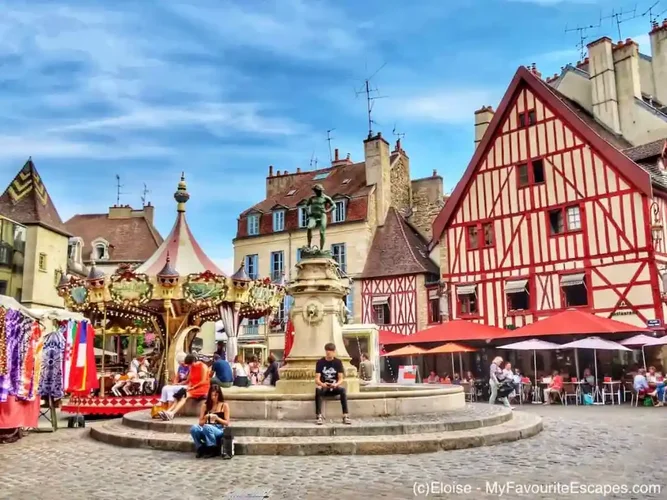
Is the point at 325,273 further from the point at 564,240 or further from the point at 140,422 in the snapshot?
the point at 564,240

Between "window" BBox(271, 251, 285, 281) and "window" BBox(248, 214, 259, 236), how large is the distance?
1769mm

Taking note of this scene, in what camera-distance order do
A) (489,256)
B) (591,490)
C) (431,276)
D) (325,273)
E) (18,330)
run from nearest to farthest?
(591,490), (18,330), (325,273), (489,256), (431,276)

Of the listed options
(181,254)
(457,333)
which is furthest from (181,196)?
(457,333)

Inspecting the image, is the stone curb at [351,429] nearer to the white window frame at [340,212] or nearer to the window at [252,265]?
the white window frame at [340,212]

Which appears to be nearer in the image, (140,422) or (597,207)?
(140,422)

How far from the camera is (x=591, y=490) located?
17.8ft

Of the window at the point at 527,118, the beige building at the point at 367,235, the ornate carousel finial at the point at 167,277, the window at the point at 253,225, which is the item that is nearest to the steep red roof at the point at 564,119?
the window at the point at 527,118

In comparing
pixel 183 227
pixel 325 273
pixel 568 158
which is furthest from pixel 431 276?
pixel 325 273

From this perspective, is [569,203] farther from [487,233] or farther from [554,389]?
[554,389]

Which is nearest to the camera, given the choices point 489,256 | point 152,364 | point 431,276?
point 152,364

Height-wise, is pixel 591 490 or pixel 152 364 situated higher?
pixel 152 364

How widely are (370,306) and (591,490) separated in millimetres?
22734

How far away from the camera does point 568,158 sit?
22609 millimetres

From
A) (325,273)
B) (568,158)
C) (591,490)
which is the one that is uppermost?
(568,158)
